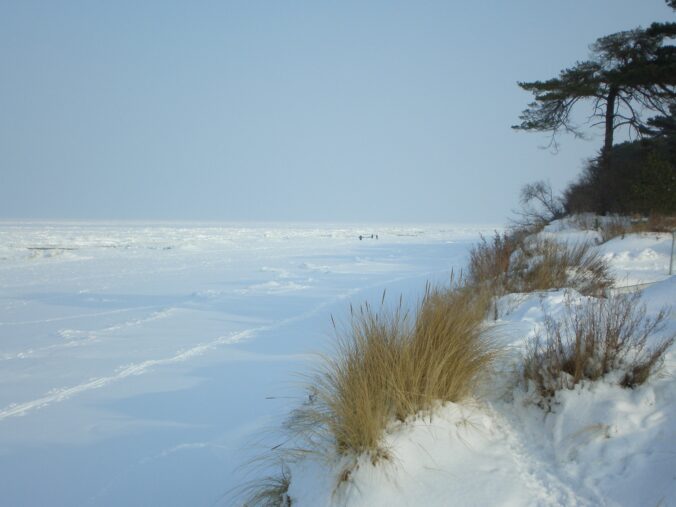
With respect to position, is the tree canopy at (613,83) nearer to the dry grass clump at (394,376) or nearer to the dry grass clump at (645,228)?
the dry grass clump at (645,228)

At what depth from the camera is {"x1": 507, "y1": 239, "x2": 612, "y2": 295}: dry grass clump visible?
260 inches

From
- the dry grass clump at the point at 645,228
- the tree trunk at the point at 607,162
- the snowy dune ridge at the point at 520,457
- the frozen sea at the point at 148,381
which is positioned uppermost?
the tree trunk at the point at 607,162

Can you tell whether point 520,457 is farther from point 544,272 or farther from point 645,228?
point 645,228

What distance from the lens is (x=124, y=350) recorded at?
6.16m

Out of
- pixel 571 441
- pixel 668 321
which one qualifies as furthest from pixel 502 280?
pixel 571 441

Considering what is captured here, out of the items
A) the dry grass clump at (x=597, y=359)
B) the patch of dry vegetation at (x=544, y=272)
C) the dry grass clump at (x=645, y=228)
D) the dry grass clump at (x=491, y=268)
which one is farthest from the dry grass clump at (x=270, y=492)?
the dry grass clump at (x=645, y=228)

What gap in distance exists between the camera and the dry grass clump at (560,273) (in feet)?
21.7

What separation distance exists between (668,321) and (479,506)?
2527 mm

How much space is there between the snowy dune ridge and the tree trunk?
15.7 metres

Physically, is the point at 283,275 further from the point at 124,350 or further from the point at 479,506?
the point at 479,506

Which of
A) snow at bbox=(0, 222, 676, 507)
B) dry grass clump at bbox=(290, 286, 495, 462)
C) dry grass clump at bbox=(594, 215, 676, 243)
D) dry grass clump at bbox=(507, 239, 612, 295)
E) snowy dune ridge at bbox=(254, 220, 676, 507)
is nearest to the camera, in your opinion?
snowy dune ridge at bbox=(254, 220, 676, 507)

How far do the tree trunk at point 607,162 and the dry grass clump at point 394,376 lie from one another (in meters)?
16.0

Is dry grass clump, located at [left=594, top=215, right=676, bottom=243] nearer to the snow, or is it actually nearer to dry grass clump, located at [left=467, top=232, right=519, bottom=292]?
the snow

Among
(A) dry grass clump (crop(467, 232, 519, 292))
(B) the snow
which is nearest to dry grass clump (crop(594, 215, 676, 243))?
(B) the snow
